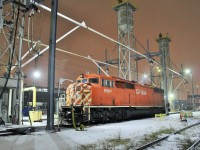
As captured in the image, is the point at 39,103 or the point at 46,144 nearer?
the point at 46,144

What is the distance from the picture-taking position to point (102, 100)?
1767 cm

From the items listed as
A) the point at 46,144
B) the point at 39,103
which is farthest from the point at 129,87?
the point at 39,103

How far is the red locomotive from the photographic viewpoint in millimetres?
15594

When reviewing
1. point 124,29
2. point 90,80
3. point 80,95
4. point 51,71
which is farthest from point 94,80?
point 124,29

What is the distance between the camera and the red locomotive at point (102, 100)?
15.6 meters

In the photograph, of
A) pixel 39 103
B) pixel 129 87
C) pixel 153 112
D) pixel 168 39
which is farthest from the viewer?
pixel 168 39

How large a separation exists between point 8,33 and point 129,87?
1142 cm

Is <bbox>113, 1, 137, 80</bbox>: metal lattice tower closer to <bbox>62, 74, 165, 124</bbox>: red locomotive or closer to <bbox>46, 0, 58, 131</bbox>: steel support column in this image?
<bbox>62, 74, 165, 124</bbox>: red locomotive

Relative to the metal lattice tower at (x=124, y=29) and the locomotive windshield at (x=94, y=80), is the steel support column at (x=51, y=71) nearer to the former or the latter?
the locomotive windshield at (x=94, y=80)

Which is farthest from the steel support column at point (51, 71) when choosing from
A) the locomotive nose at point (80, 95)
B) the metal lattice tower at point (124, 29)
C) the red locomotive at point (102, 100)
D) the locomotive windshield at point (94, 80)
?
the metal lattice tower at point (124, 29)

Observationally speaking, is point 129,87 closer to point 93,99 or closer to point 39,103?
point 93,99

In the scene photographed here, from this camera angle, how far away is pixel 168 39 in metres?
54.8

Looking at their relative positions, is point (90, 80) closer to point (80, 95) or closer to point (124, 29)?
point (80, 95)

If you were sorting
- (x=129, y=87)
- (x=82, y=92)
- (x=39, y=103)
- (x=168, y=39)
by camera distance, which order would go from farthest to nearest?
(x=168, y=39) → (x=39, y=103) → (x=129, y=87) → (x=82, y=92)
